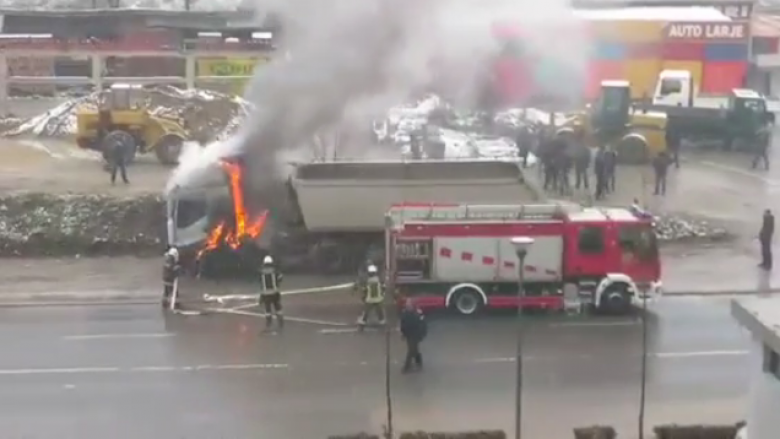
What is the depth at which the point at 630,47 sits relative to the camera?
39312 millimetres

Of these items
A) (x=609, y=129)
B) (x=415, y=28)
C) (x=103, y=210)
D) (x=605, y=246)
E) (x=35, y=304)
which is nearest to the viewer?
(x=605, y=246)

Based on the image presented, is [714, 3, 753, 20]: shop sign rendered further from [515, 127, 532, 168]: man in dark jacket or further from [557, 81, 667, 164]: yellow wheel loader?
[515, 127, 532, 168]: man in dark jacket

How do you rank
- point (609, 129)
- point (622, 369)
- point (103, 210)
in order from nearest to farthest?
point (622, 369) → point (103, 210) → point (609, 129)

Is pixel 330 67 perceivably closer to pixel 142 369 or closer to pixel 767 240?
pixel 142 369

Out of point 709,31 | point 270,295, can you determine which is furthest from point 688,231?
point 709,31

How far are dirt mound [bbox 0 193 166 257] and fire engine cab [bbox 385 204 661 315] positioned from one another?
6756 mm

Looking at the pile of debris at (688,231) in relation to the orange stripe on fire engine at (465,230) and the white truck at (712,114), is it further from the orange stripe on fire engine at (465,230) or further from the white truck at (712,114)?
the white truck at (712,114)

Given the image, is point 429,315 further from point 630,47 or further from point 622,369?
point 630,47

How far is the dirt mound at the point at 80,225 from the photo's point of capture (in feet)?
75.6

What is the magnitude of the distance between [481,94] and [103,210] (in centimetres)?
1462

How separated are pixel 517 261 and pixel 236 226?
5.47m

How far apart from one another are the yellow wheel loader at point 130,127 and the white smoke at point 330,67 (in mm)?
9005

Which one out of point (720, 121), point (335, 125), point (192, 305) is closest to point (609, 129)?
point (720, 121)

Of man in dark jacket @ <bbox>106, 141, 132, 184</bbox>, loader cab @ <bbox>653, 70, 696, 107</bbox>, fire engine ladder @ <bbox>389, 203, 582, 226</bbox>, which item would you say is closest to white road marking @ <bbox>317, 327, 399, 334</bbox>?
fire engine ladder @ <bbox>389, 203, 582, 226</bbox>
